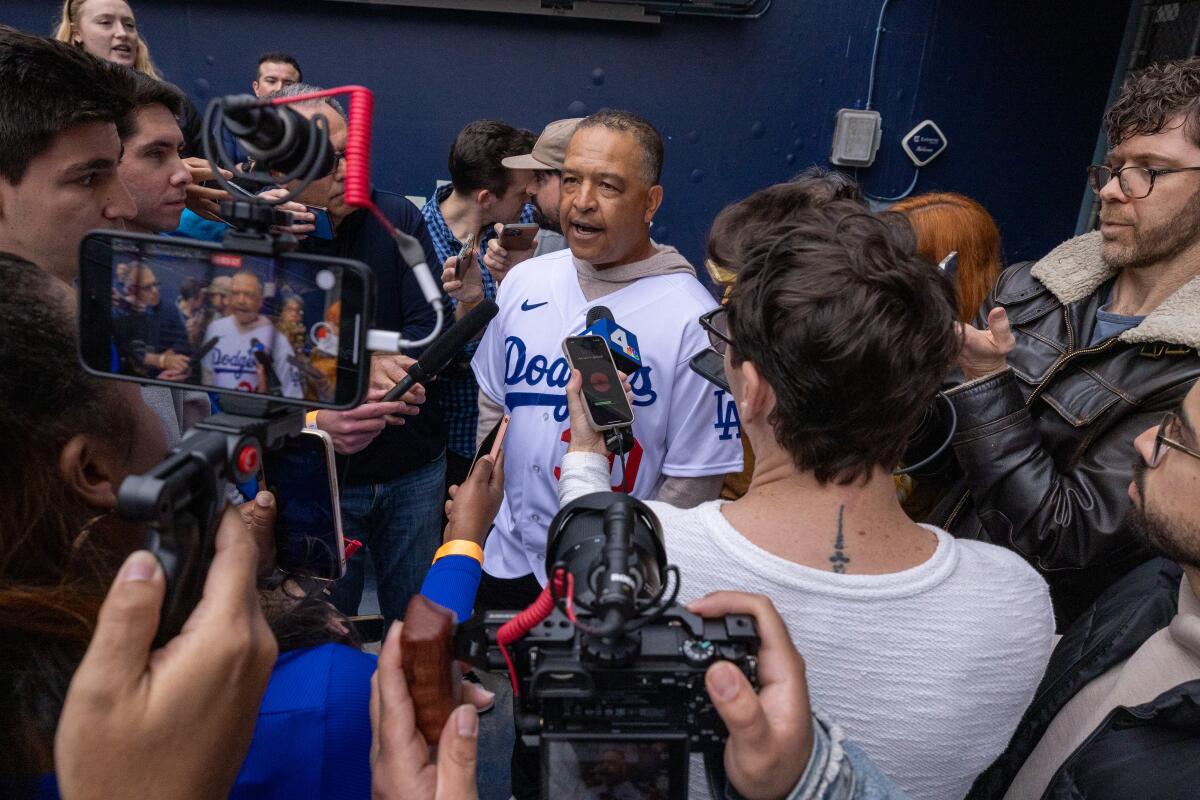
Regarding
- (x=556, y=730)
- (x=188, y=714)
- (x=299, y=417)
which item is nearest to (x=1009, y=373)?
(x=556, y=730)

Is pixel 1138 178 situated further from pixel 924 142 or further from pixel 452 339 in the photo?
pixel 924 142

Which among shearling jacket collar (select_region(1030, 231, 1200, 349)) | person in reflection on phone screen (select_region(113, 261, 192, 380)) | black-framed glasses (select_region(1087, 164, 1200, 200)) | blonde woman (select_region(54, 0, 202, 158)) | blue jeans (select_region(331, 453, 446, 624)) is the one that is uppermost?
blonde woman (select_region(54, 0, 202, 158))

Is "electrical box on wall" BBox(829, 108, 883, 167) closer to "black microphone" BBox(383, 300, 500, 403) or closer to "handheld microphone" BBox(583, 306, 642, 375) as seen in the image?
"handheld microphone" BBox(583, 306, 642, 375)

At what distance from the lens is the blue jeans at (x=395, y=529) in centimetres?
267

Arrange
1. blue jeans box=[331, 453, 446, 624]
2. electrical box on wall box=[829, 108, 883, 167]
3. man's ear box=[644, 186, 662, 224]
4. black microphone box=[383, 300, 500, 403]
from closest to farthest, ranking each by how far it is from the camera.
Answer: black microphone box=[383, 300, 500, 403], man's ear box=[644, 186, 662, 224], blue jeans box=[331, 453, 446, 624], electrical box on wall box=[829, 108, 883, 167]

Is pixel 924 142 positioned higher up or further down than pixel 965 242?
higher up

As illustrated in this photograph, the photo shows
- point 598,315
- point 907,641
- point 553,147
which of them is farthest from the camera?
point 553,147

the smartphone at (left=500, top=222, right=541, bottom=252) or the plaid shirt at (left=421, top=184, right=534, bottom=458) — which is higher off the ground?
the smartphone at (left=500, top=222, right=541, bottom=252)

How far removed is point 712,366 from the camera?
5.68 ft

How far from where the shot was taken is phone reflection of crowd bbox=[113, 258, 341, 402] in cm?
93

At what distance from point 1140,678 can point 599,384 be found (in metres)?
1.07

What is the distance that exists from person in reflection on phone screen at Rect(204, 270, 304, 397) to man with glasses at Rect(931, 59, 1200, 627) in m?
1.39

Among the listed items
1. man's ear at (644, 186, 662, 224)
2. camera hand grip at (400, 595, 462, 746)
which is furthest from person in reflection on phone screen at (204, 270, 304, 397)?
man's ear at (644, 186, 662, 224)

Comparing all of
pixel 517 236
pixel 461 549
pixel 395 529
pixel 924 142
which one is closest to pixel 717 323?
pixel 461 549
